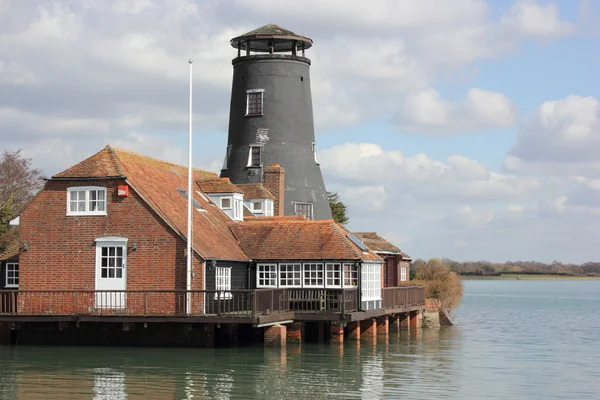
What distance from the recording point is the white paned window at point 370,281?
1570 inches

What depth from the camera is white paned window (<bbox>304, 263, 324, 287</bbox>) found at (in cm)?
3897

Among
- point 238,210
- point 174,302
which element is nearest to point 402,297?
point 238,210

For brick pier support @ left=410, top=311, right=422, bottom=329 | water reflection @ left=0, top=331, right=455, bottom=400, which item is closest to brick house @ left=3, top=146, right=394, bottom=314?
water reflection @ left=0, top=331, right=455, bottom=400

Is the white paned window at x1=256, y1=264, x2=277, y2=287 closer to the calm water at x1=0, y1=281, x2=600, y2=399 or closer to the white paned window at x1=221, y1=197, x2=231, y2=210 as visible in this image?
the calm water at x1=0, y1=281, x2=600, y2=399

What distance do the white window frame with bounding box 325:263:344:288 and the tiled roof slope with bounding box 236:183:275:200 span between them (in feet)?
34.8

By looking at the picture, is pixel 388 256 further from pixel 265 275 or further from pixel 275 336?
pixel 275 336

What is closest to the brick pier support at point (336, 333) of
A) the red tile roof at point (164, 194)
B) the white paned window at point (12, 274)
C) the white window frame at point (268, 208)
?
the red tile roof at point (164, 194)

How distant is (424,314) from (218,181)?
14024 millimetres

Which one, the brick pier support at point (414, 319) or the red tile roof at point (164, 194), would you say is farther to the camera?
the brick pier support at point (414, 319)

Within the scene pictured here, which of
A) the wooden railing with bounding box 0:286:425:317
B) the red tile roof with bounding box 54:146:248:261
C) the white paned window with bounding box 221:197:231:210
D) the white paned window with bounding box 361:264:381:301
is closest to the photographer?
the wooden railing with bounding box 0:286:425:317

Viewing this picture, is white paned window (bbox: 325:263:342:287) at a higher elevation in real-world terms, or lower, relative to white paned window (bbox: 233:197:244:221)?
lower

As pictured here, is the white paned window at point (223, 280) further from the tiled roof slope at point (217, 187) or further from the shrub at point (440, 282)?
the shrub at point (440, 282)

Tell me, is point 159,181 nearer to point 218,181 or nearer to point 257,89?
point 218,181

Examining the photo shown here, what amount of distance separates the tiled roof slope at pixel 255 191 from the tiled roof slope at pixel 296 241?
259 inches
